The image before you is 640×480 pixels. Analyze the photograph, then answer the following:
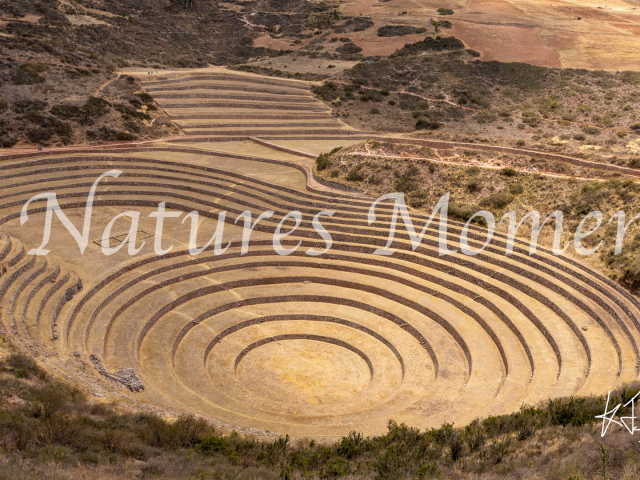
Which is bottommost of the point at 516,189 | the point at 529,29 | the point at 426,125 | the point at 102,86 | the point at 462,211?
the point at 462,211

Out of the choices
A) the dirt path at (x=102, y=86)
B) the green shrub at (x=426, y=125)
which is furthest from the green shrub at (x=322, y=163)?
the dirt path at (x=102, y=86)

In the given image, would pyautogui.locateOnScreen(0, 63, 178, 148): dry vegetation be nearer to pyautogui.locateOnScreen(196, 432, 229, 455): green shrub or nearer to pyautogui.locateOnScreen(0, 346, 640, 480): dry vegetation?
pyautogui.locateOnScreen(0, 346, 640, 480): dry vegetation

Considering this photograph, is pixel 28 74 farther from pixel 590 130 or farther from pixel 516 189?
pixel 590 130

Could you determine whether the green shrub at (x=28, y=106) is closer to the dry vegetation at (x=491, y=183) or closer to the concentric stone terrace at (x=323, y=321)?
the concentric stone terrace at (x=323, y=321)

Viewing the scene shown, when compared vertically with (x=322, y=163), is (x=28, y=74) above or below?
above

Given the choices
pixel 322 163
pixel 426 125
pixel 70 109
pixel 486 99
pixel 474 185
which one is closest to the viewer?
pixel 474 185

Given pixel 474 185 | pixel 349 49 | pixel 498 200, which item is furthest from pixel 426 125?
pixel 349 49

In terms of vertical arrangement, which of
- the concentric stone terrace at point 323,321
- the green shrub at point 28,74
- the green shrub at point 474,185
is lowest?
the concentric stone terrace at point 323,321

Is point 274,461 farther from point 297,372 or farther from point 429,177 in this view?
point 429,177
